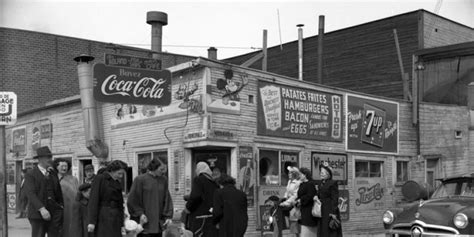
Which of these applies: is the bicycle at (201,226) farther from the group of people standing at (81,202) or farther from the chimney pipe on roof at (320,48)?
the chimney pipe on roof at (320,48)

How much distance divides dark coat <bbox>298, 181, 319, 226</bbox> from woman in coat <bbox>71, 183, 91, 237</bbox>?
348 cm

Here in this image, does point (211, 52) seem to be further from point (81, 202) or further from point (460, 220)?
point (460, 220)

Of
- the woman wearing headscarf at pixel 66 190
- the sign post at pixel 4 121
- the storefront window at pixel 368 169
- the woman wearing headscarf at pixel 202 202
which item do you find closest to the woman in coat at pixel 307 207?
the woman wearing headscarf at pixel 202 202

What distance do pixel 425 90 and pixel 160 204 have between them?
58.5 feet

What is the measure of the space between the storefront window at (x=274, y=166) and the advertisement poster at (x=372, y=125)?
261 cm

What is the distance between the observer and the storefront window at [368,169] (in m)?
15.6

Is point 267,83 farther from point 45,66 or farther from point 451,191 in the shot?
point 45,66

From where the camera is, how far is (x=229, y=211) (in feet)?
27.2

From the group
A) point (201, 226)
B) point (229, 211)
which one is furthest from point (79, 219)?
point (229, 211)

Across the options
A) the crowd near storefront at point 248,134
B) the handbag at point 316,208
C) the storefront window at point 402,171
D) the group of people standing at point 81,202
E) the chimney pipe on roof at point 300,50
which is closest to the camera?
the group of people standing at point 81,202

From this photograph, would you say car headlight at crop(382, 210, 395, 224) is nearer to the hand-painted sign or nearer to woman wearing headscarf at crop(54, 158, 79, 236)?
woman wearing headscarf at crop(54, 158, 79, 236)

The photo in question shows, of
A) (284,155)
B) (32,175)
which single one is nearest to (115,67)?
(32,175)

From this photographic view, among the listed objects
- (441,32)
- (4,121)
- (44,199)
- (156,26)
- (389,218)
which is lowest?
(389,218)

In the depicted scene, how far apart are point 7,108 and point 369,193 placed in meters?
10.3
